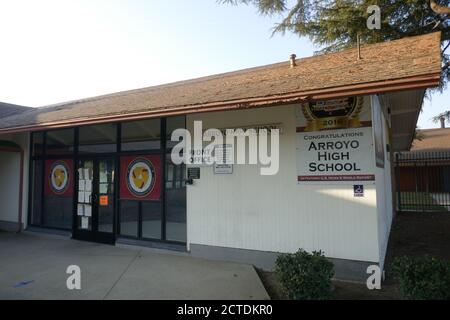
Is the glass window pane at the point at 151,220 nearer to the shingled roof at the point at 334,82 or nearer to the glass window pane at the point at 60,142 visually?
the shingled roof at the point at 334,82

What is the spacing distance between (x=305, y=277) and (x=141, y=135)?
4.92 m

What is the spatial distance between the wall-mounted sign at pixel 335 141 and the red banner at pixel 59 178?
6.06m

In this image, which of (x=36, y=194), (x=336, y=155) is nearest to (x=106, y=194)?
(x=36, y=194)

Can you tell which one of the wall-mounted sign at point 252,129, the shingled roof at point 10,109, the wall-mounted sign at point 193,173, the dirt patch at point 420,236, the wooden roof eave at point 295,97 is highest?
the shingled roof at point 10,109

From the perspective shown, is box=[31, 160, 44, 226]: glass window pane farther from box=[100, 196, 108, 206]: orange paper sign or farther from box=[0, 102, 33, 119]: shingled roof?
box=[0, 102, 33, 119]: shingled roof

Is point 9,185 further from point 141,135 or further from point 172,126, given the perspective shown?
point 172,126

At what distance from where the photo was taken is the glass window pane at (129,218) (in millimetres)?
7641

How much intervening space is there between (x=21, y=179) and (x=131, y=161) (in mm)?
4228

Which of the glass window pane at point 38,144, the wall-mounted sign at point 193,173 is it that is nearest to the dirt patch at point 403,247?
the wall-mounted sign at point 193,173

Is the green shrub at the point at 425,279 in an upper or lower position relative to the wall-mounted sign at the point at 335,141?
lower

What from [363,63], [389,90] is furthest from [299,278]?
[363,63]

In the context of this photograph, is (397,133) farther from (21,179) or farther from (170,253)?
(21,179)

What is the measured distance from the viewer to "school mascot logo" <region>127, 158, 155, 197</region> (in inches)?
292

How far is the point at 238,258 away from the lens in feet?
20.7
